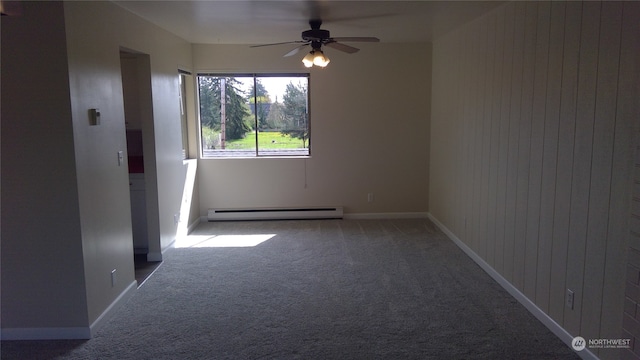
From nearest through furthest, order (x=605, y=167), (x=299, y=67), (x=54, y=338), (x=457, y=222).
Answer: (x=605, y=167) < (x=54, y=338) < (x=457, y=222) < (x=299, y=67)

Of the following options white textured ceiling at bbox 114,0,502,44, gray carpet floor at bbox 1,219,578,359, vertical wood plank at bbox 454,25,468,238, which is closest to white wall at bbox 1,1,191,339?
gray carpet floor at bbox 1,219,578,359

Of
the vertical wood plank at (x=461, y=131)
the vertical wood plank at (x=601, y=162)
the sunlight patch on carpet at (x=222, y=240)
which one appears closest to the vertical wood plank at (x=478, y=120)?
the vertical wood plank at (x=461, y=131)

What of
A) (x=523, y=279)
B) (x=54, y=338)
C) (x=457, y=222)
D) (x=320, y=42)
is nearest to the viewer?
(x=54, y=338)

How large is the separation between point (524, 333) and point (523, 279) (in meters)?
0.56

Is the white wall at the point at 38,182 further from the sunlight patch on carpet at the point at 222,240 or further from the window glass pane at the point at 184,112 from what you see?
the window glass pane at the point at 184,112

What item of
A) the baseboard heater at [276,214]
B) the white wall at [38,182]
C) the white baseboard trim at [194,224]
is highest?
the white wall at [38,182]

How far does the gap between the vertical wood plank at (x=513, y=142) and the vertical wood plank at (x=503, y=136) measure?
0.05 metres

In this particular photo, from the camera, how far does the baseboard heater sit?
6.33 metres

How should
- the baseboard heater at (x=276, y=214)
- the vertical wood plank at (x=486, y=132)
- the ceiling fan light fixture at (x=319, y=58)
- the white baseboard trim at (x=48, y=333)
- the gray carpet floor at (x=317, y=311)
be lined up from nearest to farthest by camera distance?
the gray carpet floor at (x=317, y=311) → the white baseboard trim at (x=48, y=333) → the vertical wood plank at (x=486, y=132) → the ceiling fan light fixture at (x=319, y=58) → the baseboard heater at (x=276, y=214)

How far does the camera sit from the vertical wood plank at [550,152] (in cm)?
293

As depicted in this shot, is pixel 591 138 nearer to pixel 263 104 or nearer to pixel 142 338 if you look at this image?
pixel 142 338

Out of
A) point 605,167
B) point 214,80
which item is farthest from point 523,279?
point 214,80

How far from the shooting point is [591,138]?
102 inches

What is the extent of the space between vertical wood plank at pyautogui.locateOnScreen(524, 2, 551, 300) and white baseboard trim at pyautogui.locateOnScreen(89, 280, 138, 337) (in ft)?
10.6
